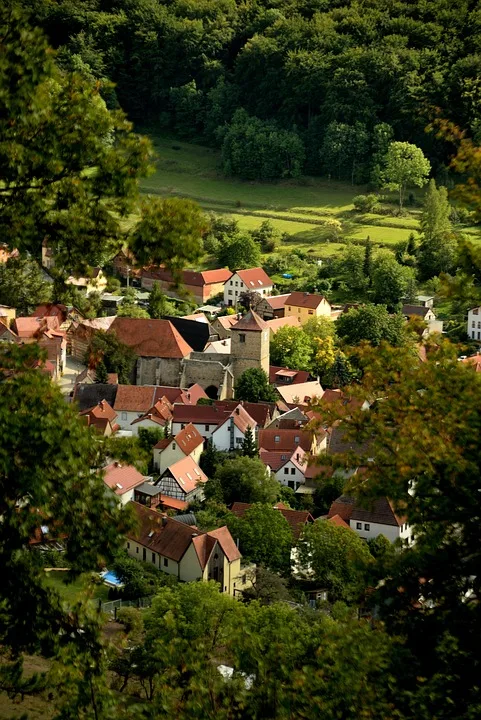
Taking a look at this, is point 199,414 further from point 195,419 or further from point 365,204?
point 365,204

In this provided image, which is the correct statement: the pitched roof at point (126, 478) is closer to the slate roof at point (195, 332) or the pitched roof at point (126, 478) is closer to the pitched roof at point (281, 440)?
the pitched roof at point (281, 440)

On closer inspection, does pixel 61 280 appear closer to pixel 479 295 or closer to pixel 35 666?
pixel 479 295

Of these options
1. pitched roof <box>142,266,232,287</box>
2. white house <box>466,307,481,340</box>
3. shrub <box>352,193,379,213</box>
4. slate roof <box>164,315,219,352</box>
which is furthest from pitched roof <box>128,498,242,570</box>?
shrub <box>352,193,379,213</box>

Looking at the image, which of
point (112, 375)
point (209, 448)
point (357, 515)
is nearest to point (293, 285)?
point (112, 375)

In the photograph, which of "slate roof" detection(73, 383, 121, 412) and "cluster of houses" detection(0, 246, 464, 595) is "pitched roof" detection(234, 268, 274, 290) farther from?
"slate roof" detection(73, 383, 121, 412)

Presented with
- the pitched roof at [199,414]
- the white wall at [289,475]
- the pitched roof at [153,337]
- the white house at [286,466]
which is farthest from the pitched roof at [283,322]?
the white wall at [289,475]

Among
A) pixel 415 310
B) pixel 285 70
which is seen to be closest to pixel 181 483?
pixel 415 310
